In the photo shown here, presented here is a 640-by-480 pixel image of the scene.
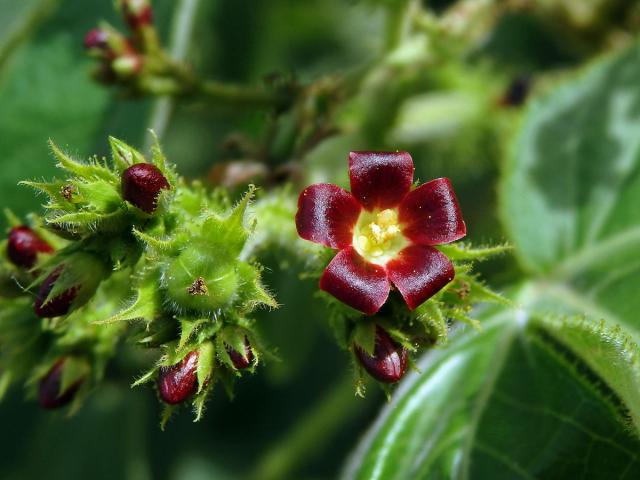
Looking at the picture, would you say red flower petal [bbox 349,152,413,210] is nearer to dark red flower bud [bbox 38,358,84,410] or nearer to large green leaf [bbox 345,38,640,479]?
large green leaf [bbox 345,38,640,479]

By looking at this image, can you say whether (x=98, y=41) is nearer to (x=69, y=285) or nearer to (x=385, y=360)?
(x=69, y=285)

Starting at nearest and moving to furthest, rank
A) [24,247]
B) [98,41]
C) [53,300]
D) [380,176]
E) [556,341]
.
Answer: [53,300], [380,176], [24,247], [556,341], [98,41]

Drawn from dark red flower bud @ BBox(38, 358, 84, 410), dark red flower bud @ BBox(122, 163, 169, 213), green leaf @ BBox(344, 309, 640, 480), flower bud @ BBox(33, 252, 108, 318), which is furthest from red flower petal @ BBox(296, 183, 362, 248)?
dark red flower bud @ BBox(38, 358, 84, 410)

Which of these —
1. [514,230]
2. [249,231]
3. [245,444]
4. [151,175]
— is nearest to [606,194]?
[514,230]

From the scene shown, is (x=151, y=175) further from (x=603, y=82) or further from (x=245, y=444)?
(x=245, y=444)

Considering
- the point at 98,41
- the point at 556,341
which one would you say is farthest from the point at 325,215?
the point at 98,41

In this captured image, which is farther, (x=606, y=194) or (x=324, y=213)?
(x=606, y=194)
